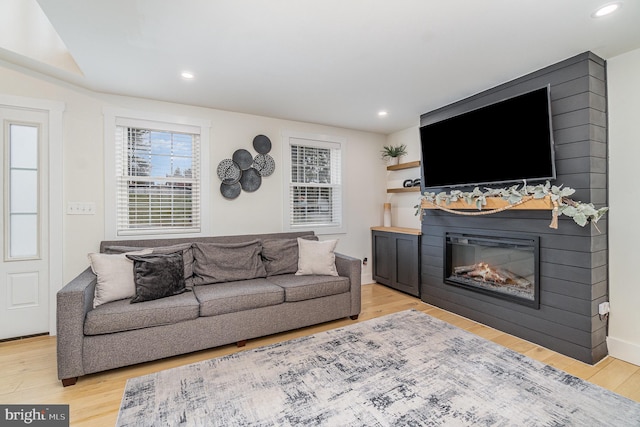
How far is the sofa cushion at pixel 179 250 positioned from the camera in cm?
276

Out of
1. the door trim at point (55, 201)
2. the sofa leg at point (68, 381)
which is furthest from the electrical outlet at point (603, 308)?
the door trim at point (55, 201)

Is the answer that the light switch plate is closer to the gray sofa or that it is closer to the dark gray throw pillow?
the gray sofa

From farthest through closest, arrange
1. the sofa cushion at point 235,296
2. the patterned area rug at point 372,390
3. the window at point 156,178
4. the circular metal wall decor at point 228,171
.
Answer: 1. the circular metal wall decor at point 228,171
2. the window at point 156,178
3. the sofa cushion at point 235,296
4. the patterned area rug at point 372,390

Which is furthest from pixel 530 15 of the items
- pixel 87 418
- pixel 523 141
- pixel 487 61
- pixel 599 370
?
pixel 87 418

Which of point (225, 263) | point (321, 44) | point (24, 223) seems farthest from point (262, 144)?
point (24, 223)

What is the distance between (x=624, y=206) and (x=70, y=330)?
4191 mm

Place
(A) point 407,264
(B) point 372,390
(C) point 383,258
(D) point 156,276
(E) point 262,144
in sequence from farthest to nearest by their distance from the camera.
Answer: (C) point 383,258, (A) point 407,264, (E) point 262,144, (D) point 156,276, (B) point 372,390

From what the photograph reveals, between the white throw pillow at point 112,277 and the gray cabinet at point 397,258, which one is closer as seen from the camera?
the white throw pillow at point 112,277

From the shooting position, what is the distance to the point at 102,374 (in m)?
2.17

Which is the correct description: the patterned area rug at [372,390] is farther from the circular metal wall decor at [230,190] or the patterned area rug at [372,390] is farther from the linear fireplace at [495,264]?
the circular metal wall decor at [230,190]

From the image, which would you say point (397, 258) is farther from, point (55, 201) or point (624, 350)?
point (55, 201)

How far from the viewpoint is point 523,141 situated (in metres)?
2.56

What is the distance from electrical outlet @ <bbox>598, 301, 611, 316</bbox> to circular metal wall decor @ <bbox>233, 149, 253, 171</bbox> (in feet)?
12.0

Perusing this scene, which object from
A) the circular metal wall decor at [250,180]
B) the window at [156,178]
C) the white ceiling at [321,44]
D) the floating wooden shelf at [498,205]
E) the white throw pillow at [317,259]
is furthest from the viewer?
the circular metal wall decor at [250,180]
